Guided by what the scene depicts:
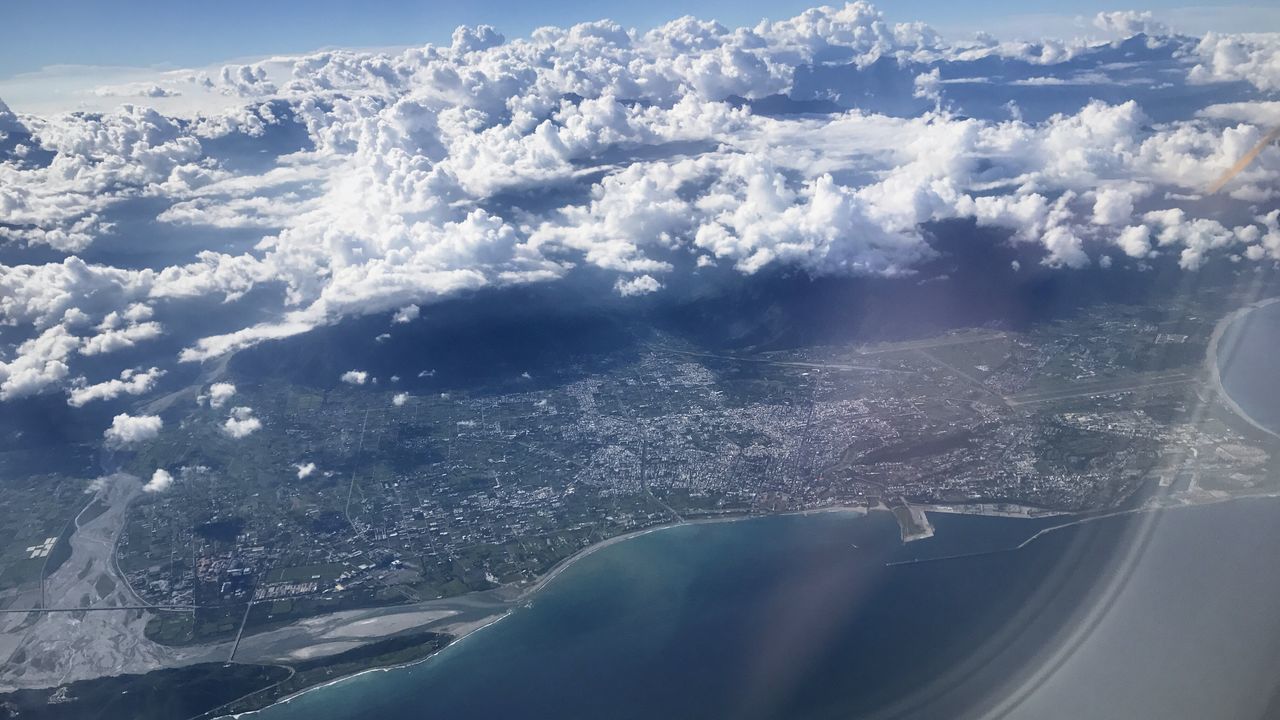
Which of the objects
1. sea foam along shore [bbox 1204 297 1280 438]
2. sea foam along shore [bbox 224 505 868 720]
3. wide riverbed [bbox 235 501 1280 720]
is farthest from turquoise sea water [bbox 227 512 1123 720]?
sea foam along shore [bbox 1204 297 1280 438]

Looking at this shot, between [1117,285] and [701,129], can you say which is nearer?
[1117,285]

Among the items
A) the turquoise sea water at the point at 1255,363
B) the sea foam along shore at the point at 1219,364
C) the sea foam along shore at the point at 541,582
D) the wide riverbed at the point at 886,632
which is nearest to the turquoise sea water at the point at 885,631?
the wide riverbed at the point at 886,632

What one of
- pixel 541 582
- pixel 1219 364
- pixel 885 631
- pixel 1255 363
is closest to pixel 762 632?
pixel 885 631

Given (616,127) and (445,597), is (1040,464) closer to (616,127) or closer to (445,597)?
(445,597)

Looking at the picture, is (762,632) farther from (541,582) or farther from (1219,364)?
(1219,364)

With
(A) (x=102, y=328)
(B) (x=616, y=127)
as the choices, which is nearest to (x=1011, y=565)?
(A) (x=102, y=328)
